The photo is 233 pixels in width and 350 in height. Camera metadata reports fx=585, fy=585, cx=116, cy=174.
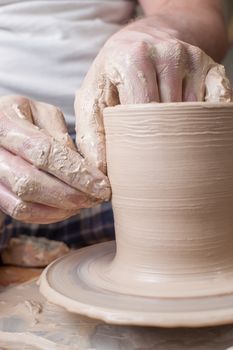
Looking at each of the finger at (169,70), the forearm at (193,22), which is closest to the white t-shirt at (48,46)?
the forearm at (193,22)

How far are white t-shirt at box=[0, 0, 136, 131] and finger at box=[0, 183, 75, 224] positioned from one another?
52cm

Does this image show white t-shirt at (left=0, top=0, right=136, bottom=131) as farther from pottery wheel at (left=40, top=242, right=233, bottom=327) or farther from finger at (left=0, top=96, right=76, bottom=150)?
pottery wheel at (left=40, top=242, right=233, bottom=327)

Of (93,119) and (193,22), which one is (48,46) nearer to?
(193,22)

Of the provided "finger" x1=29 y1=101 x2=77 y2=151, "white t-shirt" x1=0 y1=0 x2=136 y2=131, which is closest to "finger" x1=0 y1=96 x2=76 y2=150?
"finger" x1=29 y1=101 x2=77 y2=151

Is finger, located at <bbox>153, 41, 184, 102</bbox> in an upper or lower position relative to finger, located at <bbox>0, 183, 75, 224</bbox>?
upper

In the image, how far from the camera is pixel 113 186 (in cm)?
100

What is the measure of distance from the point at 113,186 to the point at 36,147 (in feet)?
0.48

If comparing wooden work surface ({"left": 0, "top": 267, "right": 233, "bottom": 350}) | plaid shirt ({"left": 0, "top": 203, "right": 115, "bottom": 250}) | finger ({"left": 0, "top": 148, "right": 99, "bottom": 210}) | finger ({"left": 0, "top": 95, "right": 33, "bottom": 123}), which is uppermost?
finger ({"left": 0, "top": 95, "right": 33, "bottom": 123})

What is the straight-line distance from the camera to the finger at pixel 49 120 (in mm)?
1072

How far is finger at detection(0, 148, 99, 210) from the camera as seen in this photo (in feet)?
3.19

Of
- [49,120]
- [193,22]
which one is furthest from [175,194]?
[193,22]

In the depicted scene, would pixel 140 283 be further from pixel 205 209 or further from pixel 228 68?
pixel 228 68

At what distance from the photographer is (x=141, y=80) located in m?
1.01

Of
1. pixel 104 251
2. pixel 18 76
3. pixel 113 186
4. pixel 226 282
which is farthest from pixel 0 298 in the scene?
pixel 18 76
